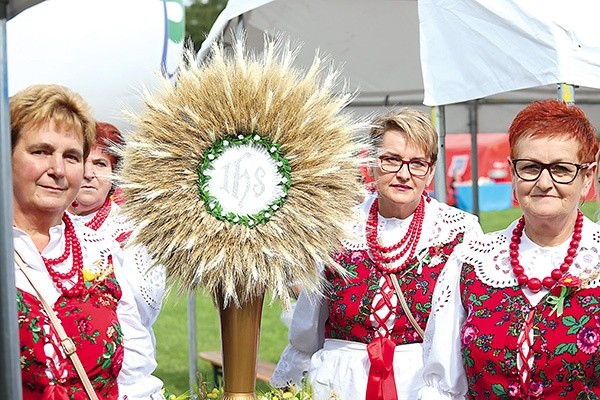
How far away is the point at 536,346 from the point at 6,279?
1469mm

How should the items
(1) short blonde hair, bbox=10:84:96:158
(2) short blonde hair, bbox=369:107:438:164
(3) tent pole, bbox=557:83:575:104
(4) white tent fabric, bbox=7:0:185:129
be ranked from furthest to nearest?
(4) white tent fabric, bbox=7:0:185:129 < (3) tent pole, bbox=557:83:575:104 < (2) short blonde hair, bbox=369:107:438:164 < (1) short blonde hair, bbox=10:84:96:158

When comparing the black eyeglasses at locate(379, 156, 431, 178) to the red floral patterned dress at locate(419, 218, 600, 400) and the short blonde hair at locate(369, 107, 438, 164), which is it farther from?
the red floral patterned dress at locate(419, 218, 600, 400)

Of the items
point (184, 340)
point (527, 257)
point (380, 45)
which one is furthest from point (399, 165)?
point (184, 340)

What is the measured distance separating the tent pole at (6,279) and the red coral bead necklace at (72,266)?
107 centimetres

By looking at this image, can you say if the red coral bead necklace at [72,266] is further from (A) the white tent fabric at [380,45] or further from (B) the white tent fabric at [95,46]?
(A) the white tent fabric at [380,45]

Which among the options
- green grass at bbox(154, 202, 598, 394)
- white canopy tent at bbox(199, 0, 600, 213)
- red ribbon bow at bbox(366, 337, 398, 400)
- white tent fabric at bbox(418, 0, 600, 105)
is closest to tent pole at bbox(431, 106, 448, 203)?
white canopy tent at bbox(199, 0, 600, 213)

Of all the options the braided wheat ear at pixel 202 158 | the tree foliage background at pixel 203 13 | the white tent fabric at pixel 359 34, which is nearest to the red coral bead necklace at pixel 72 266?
the braided wheat ear at pixel 202 158

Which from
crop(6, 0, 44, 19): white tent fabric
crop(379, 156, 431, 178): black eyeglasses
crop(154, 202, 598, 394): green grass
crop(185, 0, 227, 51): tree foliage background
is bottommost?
crop(154, 202, 598, 394): green grass

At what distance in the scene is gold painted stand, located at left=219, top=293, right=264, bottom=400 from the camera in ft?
7.12

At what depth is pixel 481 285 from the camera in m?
2.53

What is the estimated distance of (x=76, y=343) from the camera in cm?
240

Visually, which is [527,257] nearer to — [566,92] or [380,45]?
[566,92]

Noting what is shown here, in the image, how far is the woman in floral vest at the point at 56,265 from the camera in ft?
7.68

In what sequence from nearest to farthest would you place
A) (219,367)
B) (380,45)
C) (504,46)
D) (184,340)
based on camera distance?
1. (504,46)
2. (380,45)
3. (219,367)
4. (184,340)
